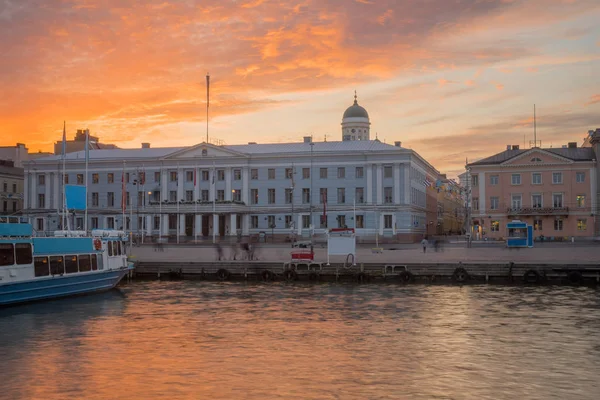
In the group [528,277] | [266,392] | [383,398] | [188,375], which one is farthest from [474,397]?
[528,277]

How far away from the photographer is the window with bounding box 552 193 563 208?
4304 inches

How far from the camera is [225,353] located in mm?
26859

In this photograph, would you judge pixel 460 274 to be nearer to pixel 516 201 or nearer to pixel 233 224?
pixel 516 201

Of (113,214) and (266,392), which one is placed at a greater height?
(113,214)

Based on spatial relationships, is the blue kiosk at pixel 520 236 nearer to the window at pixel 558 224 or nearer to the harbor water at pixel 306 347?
the window at pixel 558 224

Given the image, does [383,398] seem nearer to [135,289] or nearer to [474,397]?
[474,397]

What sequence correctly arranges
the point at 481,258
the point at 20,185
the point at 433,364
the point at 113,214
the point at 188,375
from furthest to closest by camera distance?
the point at 20,185 < the point at 113,214 < the point at 481,258 < the point at 433,364 < the point at 188,375

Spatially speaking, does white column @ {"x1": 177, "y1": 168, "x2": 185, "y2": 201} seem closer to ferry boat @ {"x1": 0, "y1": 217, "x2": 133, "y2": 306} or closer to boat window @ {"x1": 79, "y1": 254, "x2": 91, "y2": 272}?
ferry boat @ {"x1": 0, "y1": 217, "x2": 133, "y2": 306}

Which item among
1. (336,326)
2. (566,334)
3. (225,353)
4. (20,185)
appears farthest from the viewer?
(20,185)

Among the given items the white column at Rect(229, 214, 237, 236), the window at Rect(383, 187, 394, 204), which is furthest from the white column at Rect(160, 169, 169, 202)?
the window at Rect(383, 187, 394, 204)

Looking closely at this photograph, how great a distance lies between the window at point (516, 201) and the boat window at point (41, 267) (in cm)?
8331

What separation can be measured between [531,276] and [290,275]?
1785 cm

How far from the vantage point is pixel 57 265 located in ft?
145

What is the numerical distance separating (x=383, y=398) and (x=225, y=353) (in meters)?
8.11
